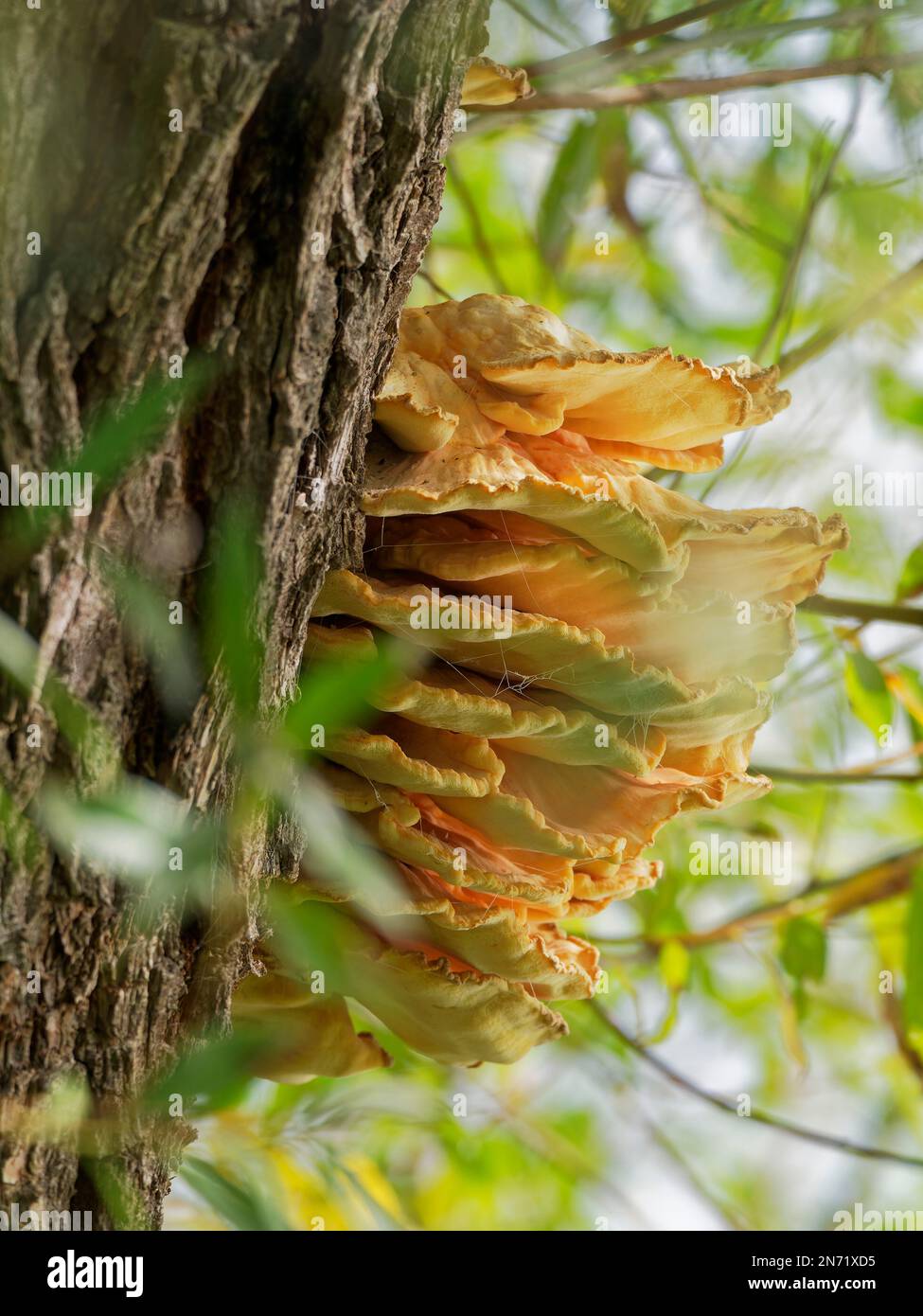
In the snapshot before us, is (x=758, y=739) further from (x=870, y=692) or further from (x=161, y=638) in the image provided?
(x=161, y=638)

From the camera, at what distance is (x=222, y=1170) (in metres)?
0.97

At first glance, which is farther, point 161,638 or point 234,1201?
point 234,1201

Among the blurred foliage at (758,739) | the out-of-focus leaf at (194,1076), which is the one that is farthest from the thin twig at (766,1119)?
the out-of-focus leaf at (194,1076)

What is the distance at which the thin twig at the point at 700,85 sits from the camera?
1189mm

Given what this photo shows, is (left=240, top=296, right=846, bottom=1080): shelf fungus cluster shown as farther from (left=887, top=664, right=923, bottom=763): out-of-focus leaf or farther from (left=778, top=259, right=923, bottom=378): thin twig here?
(left=887, top=664, right=923, bottom=763): out-of-focus leaf

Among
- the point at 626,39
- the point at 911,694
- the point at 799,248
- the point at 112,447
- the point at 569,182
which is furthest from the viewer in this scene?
the point at 569,182

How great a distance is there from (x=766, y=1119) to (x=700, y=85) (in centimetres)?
119

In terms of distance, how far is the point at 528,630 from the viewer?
2.31 ft

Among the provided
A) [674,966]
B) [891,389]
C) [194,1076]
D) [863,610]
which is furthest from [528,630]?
[891,389]

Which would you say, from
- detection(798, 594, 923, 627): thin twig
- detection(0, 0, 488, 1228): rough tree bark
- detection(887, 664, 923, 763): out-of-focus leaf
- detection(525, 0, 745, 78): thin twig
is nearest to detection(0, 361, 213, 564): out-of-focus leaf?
detection(0, 0, 488, 1228): rough tree bark

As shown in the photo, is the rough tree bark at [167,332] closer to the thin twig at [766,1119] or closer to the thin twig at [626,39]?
the thin twig at [626,39]

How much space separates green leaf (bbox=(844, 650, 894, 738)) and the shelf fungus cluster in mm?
497

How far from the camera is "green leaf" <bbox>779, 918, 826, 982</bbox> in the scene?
1.54 meters
